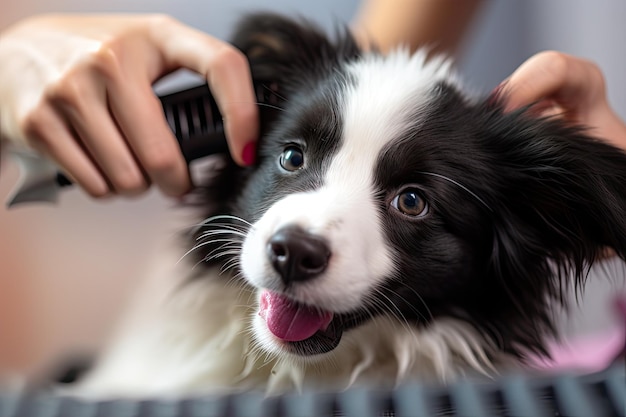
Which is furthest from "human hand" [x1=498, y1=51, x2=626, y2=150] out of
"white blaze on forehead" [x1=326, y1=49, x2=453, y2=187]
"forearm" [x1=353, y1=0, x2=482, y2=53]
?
"forearm" [x1=353, y1=0, x2=482, y2=53]

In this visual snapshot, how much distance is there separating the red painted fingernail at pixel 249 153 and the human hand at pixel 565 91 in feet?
1.60

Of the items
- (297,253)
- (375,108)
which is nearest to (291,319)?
(297,253)

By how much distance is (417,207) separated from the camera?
1186mm

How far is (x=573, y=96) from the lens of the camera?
1337mm

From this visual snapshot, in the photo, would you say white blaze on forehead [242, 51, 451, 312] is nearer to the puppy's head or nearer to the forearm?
the puppy's head

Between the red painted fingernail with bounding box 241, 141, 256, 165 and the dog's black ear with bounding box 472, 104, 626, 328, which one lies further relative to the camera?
the red painted fingernail with bounding box 241, 141, 256, 165

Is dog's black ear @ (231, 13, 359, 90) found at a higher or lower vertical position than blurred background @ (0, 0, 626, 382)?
higher

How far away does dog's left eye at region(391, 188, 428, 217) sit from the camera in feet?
3.86

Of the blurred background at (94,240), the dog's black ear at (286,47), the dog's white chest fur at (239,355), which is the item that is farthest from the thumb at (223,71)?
the blurred background at (94,240)

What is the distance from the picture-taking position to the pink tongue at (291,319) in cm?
111

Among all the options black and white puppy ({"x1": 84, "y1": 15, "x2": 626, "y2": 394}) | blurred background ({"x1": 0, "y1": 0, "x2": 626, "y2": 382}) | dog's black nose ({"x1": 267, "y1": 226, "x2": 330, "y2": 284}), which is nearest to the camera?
dog's black nose ({"x1": 267, "y1": 226, "x2": 330, "y2": 284})

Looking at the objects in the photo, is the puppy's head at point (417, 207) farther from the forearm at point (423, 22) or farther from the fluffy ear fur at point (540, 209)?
the forearm at point (423, 22)

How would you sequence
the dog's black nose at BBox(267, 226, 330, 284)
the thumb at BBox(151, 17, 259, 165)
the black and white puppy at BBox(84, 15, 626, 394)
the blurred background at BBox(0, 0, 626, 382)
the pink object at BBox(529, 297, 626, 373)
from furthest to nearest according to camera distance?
the blurred background at BBox(0, 0, 626, 382) → the pink object at BBox(529, 297, 626, 373) → the thumb at BBox(151, 17, 259, 165) → the black and white puppy at BBox(84, 15, 626, 394) → the dog's black nose at BBox(267, 226, 330, 284)

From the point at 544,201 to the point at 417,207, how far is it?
0.81 feet
